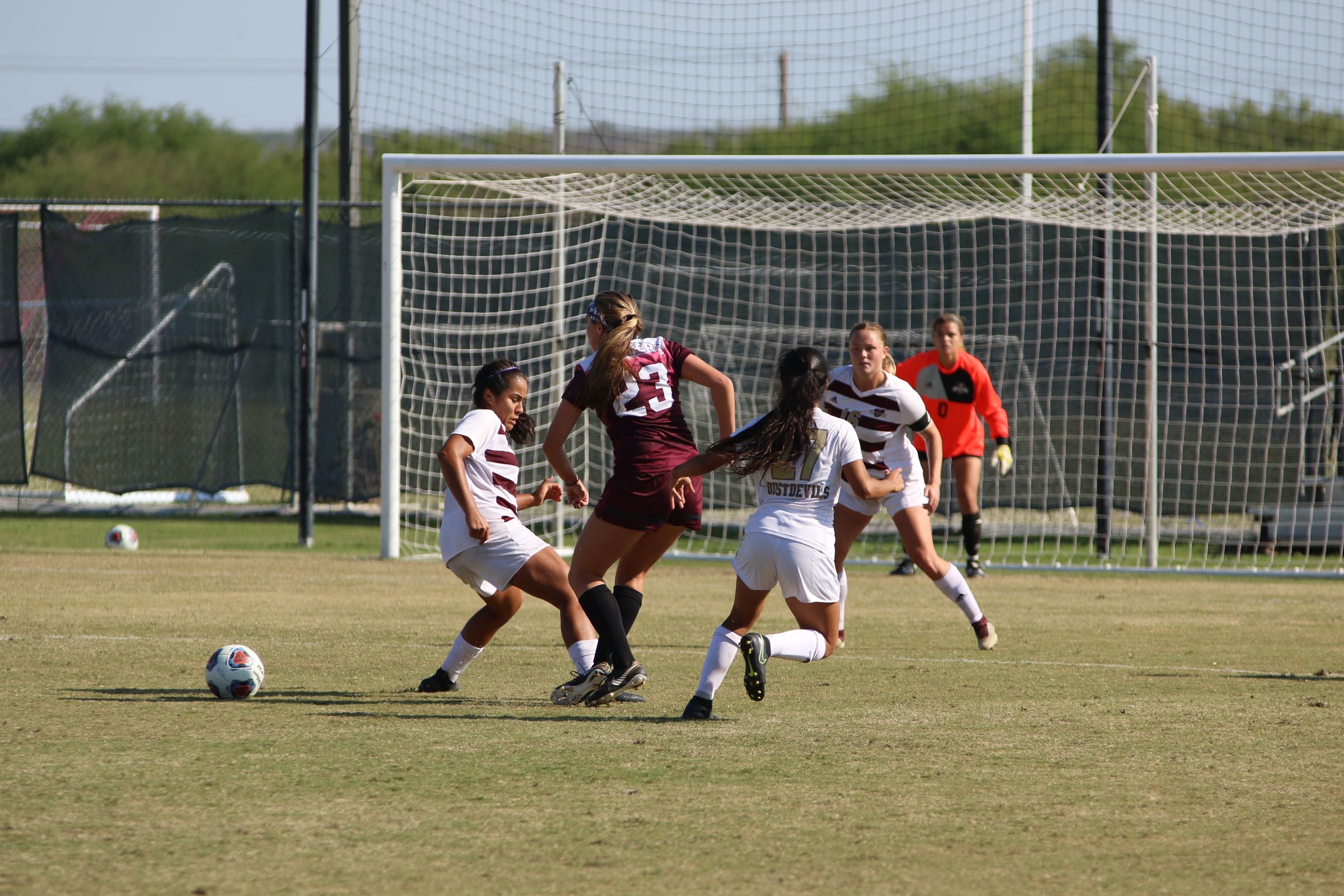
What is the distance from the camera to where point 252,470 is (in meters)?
16.5

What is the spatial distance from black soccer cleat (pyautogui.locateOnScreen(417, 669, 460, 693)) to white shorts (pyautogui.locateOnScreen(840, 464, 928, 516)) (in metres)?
2.51

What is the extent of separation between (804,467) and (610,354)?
98 cm

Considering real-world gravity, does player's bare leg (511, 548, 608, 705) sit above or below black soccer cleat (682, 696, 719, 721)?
above

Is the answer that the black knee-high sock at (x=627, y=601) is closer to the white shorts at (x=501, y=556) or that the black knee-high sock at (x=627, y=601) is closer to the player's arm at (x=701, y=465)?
the white shorts at (x=501, y=556)

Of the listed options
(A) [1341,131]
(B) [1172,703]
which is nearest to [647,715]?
(B) [1172,703]

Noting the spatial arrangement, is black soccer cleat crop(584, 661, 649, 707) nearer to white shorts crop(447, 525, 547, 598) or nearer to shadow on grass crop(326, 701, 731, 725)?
shadow on grass crop(326, 701, 731, 725)

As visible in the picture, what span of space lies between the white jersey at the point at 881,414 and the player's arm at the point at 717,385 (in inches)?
54.0

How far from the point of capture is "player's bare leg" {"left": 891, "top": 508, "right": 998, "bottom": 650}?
25.9ft

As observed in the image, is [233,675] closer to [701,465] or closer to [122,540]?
[701,465]

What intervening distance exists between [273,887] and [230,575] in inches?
330

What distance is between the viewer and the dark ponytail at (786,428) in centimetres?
578

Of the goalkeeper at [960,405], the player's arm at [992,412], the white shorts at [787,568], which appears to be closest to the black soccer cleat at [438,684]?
the white shorts at [787,568]

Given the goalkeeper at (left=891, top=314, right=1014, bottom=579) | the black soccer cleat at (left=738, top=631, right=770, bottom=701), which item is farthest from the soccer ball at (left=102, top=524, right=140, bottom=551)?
the black soccer cleat at (left=738, top=631, right=770, bottom=701)

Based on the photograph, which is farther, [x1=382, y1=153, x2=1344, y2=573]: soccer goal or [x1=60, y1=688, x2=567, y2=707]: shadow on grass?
[x1=382, y1=153, x2=1344, y2=573]: soccer goal
